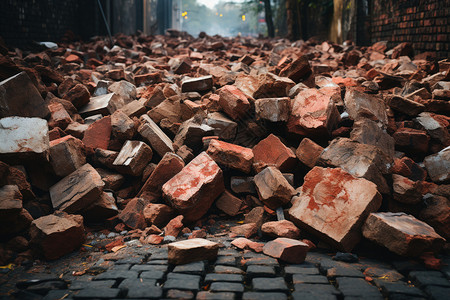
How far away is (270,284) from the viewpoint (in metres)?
2.00

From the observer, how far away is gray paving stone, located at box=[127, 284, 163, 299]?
73.9 inches

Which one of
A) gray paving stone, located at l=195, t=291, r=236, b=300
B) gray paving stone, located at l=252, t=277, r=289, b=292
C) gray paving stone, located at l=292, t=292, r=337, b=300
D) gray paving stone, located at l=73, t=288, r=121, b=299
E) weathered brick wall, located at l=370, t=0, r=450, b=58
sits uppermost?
weathered brick wall, located at l=370, t=0, r=450, b=58

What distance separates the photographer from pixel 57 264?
2.37 m

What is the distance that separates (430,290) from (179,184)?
1879 millimetres

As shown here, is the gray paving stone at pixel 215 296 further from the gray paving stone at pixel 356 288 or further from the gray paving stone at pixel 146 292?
the gray paving stone at pixel 356 288

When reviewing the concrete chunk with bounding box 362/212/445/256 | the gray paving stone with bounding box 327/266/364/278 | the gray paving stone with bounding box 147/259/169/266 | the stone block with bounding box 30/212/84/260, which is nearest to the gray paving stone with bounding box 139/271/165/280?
the gray paving stone with bounding box 147/259/169/266

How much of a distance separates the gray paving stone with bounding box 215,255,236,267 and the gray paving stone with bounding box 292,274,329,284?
0.40 m

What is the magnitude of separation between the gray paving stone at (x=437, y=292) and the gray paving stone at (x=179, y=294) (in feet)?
4.27

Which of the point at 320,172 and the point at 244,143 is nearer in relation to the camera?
the point at 320,172

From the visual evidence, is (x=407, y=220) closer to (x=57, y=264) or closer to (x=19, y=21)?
(x=57, y=264)

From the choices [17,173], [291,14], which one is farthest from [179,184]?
[291,14]

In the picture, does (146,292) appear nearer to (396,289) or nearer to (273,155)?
(396,289)

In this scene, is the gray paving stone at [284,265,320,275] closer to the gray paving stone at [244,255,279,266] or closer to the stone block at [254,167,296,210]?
the gray paving stone at [244,255,279,266]

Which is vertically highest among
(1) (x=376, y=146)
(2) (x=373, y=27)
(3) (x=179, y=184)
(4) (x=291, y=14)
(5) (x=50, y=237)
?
(4) (x=291, y=14)
